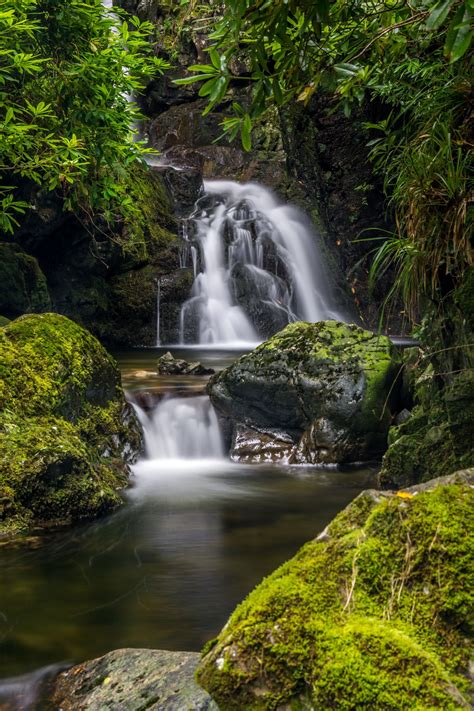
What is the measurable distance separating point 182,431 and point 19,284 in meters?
6.07

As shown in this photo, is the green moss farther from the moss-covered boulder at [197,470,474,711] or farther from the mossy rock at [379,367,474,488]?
the moss-covered boulder at [197,470,474,711]

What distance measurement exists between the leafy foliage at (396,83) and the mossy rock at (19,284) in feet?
29.4

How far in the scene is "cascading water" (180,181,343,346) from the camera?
15703 mm

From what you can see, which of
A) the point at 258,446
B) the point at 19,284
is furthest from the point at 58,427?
the point at 19,284

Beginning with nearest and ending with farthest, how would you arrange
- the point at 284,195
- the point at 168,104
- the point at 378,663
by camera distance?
the point at 378,663
the point at 284,195
the point at 168,104

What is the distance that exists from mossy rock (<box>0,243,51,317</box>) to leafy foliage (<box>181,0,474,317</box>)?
29.4ft

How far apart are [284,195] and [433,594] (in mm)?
19542

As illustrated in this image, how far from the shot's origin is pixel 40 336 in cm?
608

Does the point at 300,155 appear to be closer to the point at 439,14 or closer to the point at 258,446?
the point at 258,446

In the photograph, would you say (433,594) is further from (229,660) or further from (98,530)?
(98,530)

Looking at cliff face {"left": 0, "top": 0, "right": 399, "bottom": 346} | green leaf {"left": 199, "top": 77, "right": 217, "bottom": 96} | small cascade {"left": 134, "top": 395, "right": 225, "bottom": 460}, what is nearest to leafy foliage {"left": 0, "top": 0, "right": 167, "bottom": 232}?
small cascade {"left": 134, "top": 395, "right": 225, "bottom": 460}

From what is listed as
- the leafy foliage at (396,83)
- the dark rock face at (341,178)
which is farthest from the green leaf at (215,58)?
the dark rock face at (341,178)

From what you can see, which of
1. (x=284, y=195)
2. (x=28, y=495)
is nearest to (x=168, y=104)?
(x=284, y=195)

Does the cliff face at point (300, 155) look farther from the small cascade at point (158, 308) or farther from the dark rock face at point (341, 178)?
the small cascade at point (158, 308)
